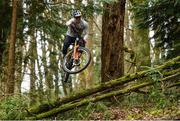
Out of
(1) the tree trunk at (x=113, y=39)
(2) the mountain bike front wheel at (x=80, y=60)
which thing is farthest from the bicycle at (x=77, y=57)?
(1) the tree trunk at (x=113, y=39)

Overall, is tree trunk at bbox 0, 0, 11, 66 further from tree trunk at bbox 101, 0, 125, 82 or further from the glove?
the glove

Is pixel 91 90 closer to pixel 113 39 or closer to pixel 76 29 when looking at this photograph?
pixel 76 29

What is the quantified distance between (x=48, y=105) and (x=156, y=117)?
8.04ft

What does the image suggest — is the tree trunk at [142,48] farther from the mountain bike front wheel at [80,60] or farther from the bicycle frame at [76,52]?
the bicycle frame at [76,52]

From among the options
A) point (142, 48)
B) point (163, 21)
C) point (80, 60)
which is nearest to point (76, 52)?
point (80, 60)

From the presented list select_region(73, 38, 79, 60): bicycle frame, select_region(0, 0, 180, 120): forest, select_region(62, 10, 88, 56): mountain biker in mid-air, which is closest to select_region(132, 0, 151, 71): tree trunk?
select_region(0, 0, 180, 120): forest

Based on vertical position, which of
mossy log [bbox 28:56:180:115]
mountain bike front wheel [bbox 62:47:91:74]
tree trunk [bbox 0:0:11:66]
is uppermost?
tree trunk [bbox 0:0:11:66]

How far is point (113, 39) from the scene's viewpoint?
12.0m

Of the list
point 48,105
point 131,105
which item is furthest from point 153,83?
point 48,105

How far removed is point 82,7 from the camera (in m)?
12.2

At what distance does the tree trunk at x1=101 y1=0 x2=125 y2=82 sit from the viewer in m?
12.0

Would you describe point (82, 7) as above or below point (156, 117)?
above

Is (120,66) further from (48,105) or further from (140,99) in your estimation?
(48,105)

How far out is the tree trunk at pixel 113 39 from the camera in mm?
12023
